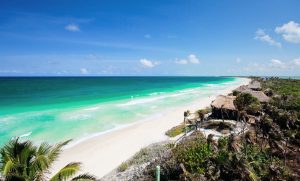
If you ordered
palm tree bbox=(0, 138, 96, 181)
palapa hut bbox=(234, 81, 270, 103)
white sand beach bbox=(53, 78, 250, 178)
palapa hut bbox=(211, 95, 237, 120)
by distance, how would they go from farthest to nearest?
palapa hut bbox=(234, 81, 270, 103)
palapa hut bbox=(211, 95, 237, 120)
white sand beach bbox=(53, 78, 250, 178)
palm tree bbox=(0, 138, 96, 181)

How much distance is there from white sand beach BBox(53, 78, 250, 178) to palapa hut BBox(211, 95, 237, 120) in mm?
6638

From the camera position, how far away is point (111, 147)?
26156 mm

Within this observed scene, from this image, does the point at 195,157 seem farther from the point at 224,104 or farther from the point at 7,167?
the point at 224,104

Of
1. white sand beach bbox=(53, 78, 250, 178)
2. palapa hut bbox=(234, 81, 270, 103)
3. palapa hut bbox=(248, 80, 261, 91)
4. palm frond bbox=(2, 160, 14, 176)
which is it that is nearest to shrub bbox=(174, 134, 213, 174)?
palm frond bbox=(2, 160, 14, 176)

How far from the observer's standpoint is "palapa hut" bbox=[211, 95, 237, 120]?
3120cm

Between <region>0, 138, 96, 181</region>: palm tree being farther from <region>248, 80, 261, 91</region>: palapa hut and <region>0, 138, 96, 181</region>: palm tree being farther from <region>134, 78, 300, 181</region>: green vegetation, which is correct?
<region>248, 80, 261, 91</region>: palapa hut

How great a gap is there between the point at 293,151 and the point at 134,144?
14741 millimetres

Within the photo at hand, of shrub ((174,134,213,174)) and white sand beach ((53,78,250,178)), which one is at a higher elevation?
shrub ((174,134,213,174))

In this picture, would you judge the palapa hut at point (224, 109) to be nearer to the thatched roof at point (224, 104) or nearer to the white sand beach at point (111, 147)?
the thatched roof at point (224, 104)

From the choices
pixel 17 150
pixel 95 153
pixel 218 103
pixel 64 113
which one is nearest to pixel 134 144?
pixel 95 153

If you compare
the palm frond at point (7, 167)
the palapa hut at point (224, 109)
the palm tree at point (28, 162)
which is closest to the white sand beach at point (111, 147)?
the palapa hut at point (224, 109)

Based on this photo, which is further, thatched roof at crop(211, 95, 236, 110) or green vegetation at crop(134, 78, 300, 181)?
thatched roof at crop(211, 95, 236, 110)

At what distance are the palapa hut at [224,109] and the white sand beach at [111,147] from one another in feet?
21.8

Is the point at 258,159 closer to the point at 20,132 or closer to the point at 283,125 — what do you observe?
the point at 283,125
